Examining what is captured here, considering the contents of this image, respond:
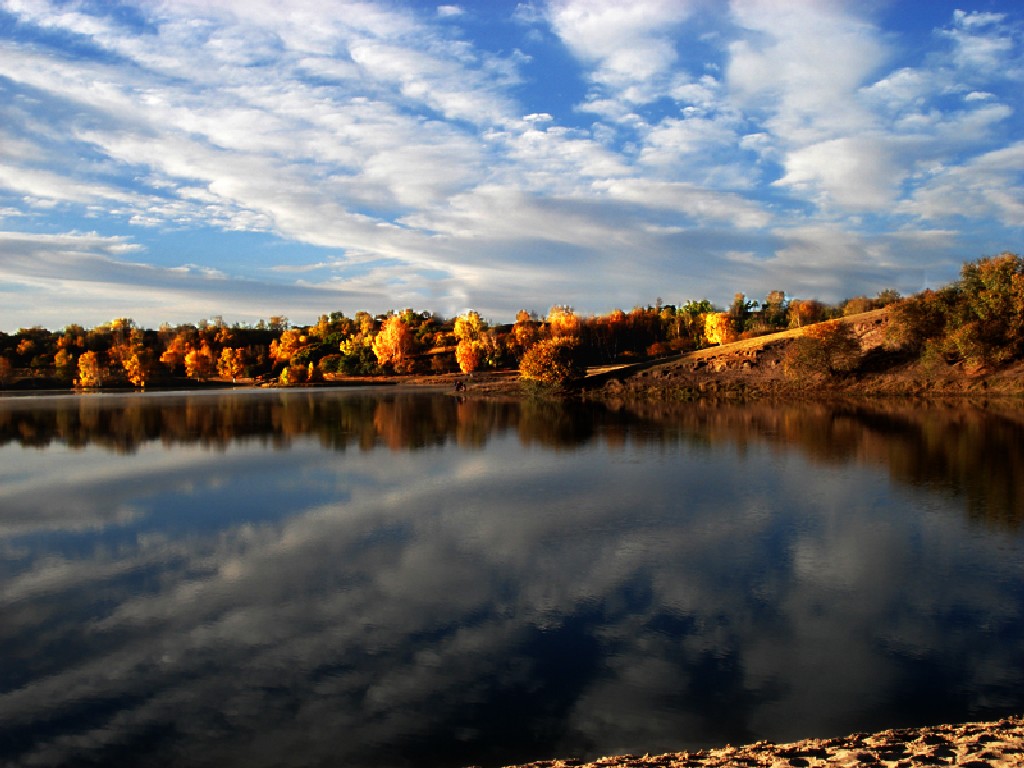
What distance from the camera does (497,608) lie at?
1264cm

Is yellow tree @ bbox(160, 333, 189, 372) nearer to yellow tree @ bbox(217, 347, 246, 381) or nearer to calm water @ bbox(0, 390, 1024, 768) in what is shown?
yellow tree @ bbox(217, 347, 246, 381)

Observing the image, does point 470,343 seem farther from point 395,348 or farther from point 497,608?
point 497,608

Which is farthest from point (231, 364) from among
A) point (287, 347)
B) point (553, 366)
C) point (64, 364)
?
point (553, 366)

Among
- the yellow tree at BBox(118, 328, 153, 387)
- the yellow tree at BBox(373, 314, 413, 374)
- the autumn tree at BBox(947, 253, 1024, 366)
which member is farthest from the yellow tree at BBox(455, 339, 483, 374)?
the autumn tree at BBox(947, 253, 1024, 366)

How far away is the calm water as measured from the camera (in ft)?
28.7

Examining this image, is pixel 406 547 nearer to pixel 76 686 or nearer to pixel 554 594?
pixel 554 594

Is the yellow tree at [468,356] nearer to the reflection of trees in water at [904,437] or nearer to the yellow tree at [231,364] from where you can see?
the yellow tree at [231,364]

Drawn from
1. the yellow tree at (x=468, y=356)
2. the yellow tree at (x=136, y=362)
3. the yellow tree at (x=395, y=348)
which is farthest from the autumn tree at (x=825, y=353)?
the yellow tree at (x=136, y=362)

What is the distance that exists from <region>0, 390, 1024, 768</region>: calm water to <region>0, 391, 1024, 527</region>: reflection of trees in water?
28.3 inches

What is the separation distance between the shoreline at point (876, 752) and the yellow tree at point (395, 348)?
436ft

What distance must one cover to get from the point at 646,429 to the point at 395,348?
10023 cm

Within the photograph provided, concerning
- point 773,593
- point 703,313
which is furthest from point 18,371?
point 773,593

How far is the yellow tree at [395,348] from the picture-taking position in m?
138

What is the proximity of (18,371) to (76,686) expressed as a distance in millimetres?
154011
